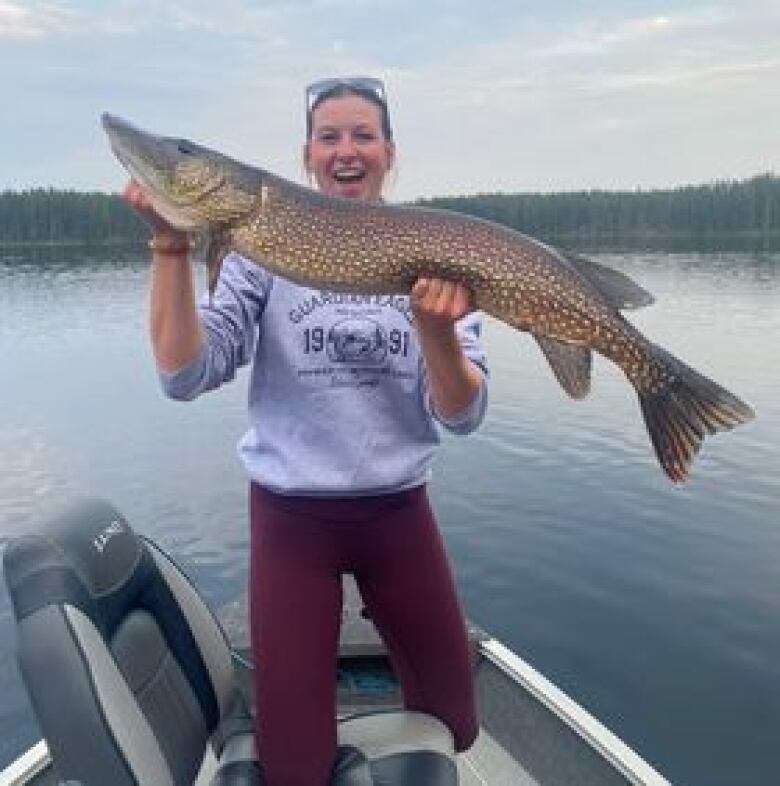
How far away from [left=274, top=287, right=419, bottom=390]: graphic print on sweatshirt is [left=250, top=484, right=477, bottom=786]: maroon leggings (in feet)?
1.47

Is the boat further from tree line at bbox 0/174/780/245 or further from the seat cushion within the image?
tree line at bbox 0/174/780/245

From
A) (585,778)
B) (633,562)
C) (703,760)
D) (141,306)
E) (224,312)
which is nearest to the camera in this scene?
(224,312)

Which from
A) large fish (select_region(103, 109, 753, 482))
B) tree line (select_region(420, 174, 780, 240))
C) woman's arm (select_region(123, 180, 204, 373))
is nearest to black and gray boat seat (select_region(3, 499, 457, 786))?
woman's arm (select_region(123, 180, 204, 373))

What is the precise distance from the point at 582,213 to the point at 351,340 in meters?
92.8

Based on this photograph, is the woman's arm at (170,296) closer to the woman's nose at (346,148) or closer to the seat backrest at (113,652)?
the woman's nose at (346,148)

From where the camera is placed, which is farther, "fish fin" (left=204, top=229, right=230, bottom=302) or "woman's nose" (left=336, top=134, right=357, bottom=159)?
"woman's nose" (left=336, top=134, right=357, bottom=159)

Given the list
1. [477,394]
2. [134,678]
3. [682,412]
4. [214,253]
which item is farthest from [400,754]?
[214,253]

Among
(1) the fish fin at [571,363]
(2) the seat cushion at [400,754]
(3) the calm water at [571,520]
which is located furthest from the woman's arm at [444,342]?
(3) the calm water at [571,520]

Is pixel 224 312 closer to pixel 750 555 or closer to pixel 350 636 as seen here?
pixel 350 636

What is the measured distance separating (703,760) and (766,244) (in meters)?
75.9

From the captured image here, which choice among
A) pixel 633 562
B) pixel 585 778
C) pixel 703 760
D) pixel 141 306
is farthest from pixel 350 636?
pixel 141 306

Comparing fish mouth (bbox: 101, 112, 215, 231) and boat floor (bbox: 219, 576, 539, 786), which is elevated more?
fish mouth (bbox: 101, 112, 215, 231)

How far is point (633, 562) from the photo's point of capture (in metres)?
11.8

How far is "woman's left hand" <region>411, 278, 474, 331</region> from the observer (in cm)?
320
